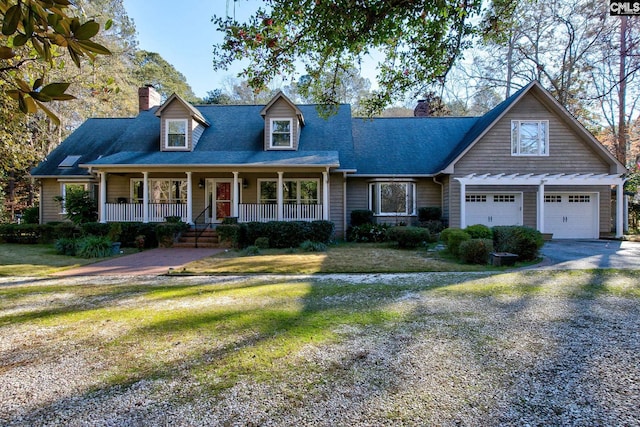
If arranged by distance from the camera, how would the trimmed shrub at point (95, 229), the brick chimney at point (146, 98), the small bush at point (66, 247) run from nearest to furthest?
the small bush at point (66, 247), the trimmed shrub at point (95, 229), the brick chimney at point (146, 98)

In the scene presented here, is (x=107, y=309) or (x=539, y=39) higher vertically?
(x=539, y=39)

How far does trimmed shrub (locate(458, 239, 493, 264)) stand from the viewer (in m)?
8.41

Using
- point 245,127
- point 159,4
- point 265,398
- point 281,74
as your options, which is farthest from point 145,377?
point 245,127

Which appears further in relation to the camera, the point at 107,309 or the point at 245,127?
the point at 245,127

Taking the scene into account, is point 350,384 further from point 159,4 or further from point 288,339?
point 159,4

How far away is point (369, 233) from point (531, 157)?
25.9 feet

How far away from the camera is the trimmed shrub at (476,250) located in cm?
841

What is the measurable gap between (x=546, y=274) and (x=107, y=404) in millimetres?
7458

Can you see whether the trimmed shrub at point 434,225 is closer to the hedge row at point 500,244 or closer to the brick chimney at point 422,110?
the hedge row at point 500,244

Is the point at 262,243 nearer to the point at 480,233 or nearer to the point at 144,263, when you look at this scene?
the point at 144,263

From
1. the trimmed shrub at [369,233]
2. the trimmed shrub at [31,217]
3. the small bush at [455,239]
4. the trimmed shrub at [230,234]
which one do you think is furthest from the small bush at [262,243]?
the trimmed shrub at [31,217]

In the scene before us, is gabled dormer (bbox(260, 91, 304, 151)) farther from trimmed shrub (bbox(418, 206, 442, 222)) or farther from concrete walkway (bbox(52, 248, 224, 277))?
trimmed shrub (bbox(418, 206, 442, 222))

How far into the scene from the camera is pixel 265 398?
2367mm

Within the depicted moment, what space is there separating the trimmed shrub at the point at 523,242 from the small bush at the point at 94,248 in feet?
39.2
